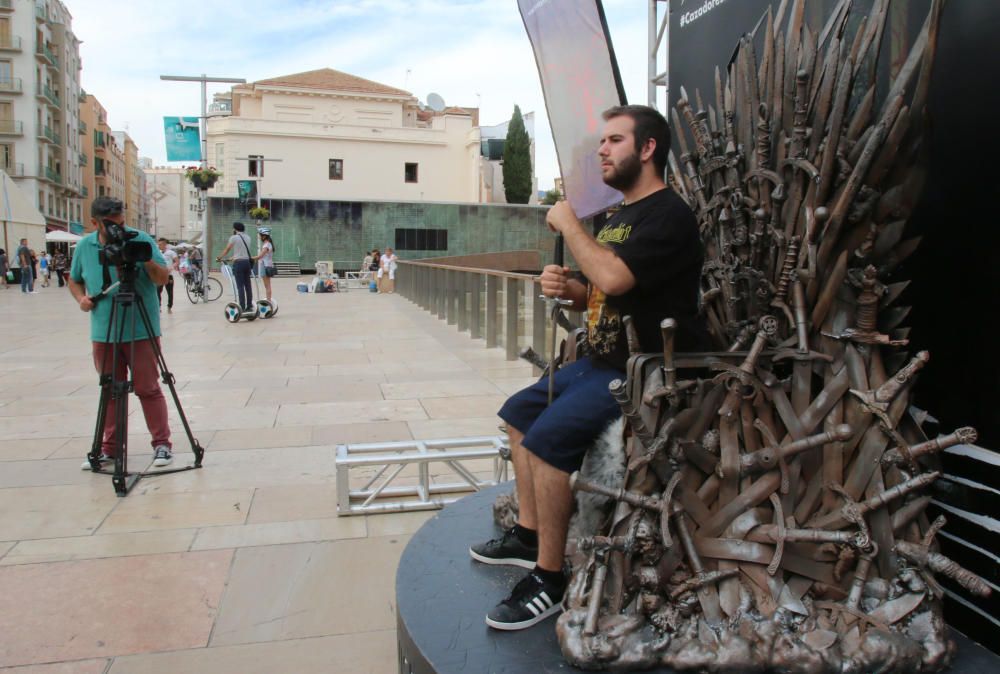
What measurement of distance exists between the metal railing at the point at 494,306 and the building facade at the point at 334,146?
3875cm

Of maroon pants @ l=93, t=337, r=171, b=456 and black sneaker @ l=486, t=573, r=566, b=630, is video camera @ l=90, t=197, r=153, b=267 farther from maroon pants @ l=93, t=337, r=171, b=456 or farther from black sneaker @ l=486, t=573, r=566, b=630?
black sneaker @ l=486, t=573, r=566, b=630

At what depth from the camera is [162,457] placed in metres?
5.06

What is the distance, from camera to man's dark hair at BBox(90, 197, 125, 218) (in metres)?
4.70

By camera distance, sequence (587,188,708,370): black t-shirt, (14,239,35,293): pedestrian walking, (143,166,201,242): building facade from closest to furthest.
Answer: (587,188,708,370): black t-shirt
(14,239,35,293): pedestrian walking
(143,166,201,242): building facade

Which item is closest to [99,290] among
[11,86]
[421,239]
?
[421,239]

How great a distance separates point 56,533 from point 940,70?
167 inches

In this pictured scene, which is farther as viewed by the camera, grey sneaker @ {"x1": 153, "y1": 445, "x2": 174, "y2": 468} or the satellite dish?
→ the satellite dish

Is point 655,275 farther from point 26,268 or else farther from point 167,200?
point 167,200

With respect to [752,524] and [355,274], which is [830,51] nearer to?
[752,524]

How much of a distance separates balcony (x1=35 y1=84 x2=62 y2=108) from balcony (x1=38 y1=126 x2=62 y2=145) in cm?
189

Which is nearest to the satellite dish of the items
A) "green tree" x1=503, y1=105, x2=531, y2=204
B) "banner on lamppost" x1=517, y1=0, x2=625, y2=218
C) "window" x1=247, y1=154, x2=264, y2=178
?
"green tree" x1=503, y1=105, x2=531, y2=204

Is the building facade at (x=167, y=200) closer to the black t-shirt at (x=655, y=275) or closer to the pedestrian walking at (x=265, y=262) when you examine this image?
the pedestrian walking at (x=265, y=262)

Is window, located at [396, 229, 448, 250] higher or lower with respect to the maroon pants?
higher

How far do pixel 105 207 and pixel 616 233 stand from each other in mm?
3554
